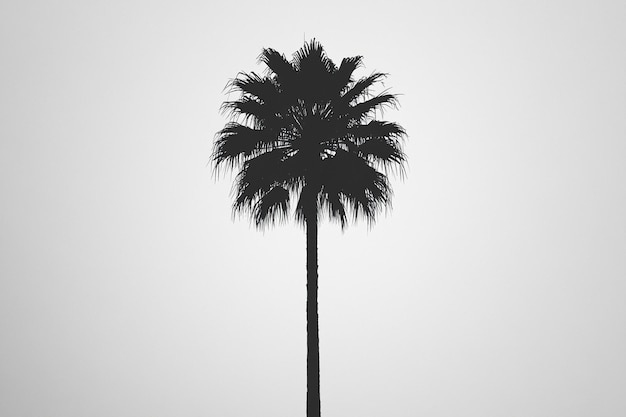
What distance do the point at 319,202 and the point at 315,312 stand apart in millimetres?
3240

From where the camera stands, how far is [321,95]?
18.3 meters

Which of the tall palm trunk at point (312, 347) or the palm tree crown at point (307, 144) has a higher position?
the palm tree crown at point (307, 144)

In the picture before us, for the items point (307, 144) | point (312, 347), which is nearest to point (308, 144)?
point (307, 144)

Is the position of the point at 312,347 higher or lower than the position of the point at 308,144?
lower

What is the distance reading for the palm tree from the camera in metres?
17.9

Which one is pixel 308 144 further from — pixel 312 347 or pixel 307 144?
pixel 312 347

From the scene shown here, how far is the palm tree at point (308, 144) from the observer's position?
58.6 feet

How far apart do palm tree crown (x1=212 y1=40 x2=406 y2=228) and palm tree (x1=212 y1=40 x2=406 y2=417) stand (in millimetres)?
27

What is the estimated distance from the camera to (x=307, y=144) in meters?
18.0

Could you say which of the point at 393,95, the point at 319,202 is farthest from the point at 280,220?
the point at 393,95

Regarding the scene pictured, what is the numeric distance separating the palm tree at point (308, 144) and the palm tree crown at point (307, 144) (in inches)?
1.0

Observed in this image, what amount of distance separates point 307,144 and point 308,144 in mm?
31

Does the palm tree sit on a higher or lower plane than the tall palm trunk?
higher

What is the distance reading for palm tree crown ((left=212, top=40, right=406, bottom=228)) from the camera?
58.6 feet
